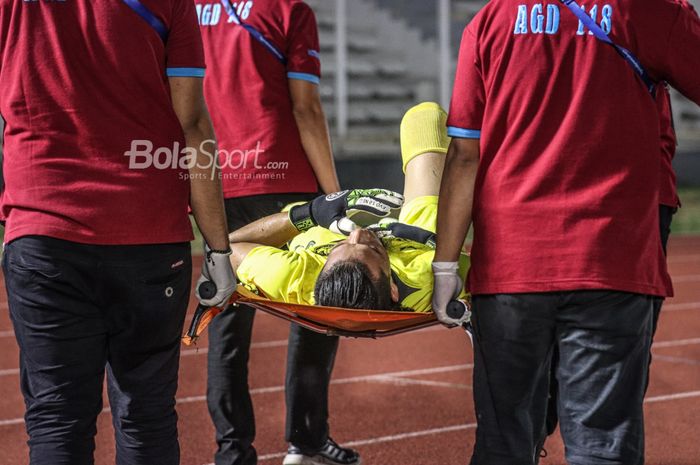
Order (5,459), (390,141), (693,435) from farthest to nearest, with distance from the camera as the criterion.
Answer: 1. (390,141)
2. (693,435)
3. (5,459)

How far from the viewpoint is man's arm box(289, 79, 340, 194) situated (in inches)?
167

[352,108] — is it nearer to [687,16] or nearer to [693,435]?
[693,435]

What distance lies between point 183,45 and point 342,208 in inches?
50.3

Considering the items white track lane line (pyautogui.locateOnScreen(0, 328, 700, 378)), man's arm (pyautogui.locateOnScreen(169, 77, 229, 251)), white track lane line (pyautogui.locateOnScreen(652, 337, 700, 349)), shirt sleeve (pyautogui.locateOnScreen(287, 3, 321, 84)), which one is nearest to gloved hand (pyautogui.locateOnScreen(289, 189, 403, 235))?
shirt sleeve (pyautogui.locateOnScreen(287, 3, 321, 84))

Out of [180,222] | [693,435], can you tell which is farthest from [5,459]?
[693,435]

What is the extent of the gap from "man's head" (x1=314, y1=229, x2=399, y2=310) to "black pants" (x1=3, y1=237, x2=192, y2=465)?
37.3 inches

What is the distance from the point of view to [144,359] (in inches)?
109

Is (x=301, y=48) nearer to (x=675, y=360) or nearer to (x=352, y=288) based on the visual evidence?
(x=352, y=288)

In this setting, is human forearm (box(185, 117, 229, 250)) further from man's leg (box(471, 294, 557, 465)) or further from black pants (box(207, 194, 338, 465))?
black pants (box(207, 194, 338, 465))

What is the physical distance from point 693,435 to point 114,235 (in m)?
3.37

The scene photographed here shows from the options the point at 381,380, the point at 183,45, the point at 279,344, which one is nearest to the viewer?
the point at 183,45

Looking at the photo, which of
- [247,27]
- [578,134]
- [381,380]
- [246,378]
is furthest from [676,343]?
[578,134]

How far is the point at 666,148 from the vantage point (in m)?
3.26

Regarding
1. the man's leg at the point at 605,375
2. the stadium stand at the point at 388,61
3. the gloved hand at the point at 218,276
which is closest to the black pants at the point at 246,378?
the gloved hand at the point at 218,276
